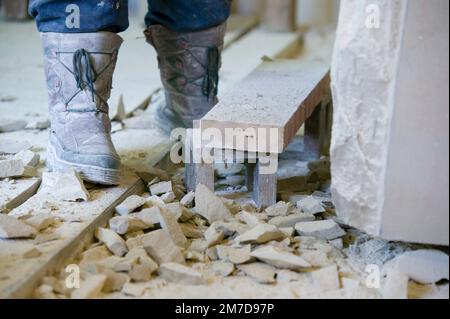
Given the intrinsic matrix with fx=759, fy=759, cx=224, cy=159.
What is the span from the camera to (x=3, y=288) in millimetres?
1509

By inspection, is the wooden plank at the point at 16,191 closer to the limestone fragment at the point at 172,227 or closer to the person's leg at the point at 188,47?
the limestone fragment at the point at 172,227

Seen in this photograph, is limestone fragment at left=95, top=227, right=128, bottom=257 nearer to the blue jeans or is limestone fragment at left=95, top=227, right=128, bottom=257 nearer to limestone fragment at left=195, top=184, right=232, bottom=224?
limestone fragment at left=195, top=184, right=232, bottom=224

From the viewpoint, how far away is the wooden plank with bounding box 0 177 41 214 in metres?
1.98

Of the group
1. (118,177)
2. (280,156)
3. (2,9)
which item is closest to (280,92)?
(280,156)

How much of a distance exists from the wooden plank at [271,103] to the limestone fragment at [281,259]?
1.14 feet

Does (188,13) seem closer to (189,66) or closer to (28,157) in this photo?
(189,66)

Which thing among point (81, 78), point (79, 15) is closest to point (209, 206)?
point (81, 78)

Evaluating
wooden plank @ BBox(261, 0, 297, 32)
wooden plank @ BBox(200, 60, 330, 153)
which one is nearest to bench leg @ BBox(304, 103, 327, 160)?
wooden plank @ BBox(200, 60, 330, 153)

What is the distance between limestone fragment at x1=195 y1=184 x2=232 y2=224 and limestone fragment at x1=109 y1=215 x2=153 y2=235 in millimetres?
167

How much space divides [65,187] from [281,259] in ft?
2.18

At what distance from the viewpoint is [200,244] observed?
1846mm

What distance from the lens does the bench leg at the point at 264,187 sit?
2.05m

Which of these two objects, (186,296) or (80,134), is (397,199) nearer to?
(186,296)
